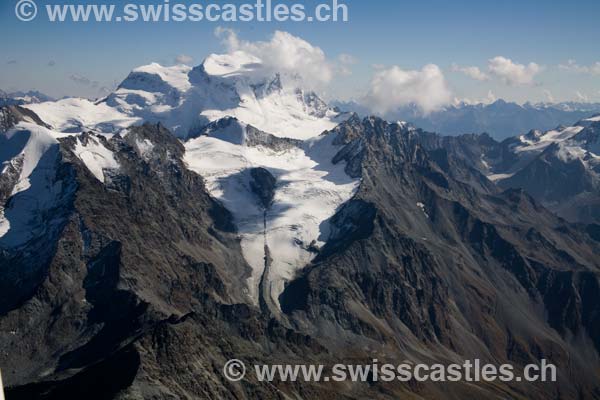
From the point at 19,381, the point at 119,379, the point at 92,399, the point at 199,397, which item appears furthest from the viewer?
the point at 19,381

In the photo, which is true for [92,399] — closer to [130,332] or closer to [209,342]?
[209,342]

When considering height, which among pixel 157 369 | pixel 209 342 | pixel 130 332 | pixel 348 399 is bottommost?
pixel 348 399

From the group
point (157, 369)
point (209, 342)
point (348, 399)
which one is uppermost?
point (157, 369)

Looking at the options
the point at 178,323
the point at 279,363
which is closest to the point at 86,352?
the point at 178,323

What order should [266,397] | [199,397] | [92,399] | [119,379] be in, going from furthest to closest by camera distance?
[266,397], [199,397], [119,379], [92,399]

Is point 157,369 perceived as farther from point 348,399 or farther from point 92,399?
point 348,399

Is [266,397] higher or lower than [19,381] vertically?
higher

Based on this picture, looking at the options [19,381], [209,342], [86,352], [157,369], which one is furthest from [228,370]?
[19,381]

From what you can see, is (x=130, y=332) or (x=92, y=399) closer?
(x=92, y=399)

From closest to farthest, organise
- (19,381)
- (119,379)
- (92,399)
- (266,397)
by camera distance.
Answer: (92,399)
(119,379)
(266,397)
(19,381)
